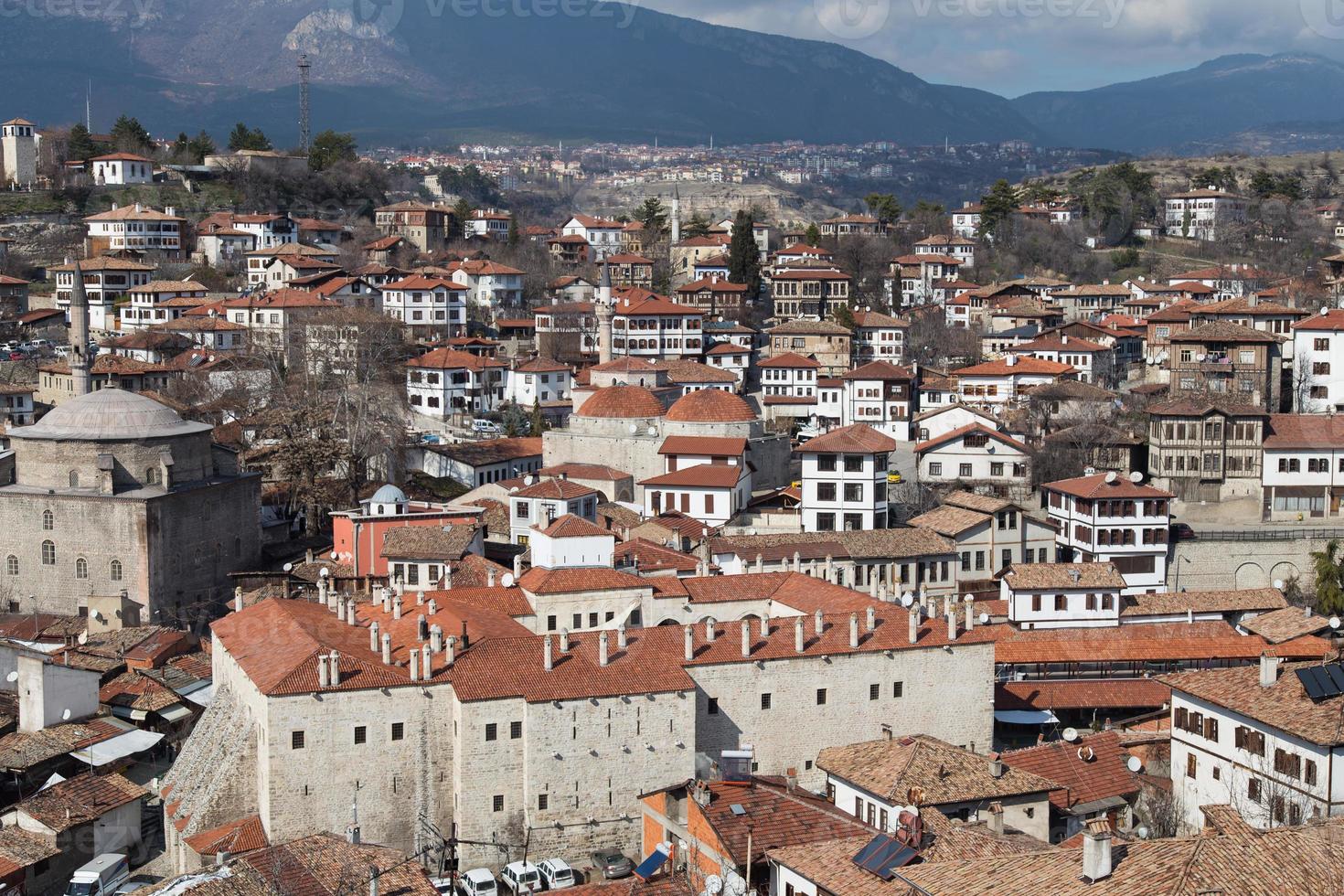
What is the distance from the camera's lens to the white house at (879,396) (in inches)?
2156

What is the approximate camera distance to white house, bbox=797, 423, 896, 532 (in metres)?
40.7

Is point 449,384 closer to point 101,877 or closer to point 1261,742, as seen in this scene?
point 101,877

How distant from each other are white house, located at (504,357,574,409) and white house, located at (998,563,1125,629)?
25.4 meters

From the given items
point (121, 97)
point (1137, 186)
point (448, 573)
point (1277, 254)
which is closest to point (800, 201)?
point (1137, 186)

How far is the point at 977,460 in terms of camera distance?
45312 mm

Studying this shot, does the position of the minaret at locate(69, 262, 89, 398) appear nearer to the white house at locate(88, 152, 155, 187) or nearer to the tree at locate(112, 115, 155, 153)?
the white house at locate(88, 152, 155, 187)

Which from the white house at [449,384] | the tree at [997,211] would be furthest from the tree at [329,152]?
the white house at [449,384]

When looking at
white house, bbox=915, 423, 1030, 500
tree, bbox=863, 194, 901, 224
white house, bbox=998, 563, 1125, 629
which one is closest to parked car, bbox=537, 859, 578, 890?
white house, bbox=998, 563, 1125, 629

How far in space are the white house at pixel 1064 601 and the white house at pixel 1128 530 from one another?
14.8 ft

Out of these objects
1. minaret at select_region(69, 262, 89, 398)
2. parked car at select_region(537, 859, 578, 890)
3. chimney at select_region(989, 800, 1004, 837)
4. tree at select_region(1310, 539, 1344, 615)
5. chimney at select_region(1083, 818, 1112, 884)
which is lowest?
parked car at select_region(537, 859, 578, 890)

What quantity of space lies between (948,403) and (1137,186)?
46029 millimetres

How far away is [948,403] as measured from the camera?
55500 mm

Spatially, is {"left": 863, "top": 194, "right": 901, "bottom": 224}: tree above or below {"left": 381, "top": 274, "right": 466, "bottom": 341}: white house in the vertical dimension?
above

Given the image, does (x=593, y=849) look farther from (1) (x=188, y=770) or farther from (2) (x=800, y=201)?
(2) (x=800, y=201)
